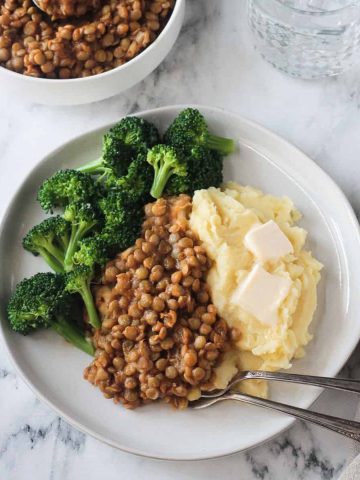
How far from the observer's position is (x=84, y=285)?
13.1 ft

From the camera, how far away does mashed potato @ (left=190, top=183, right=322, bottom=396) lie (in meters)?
3.91

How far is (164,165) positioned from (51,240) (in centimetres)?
78

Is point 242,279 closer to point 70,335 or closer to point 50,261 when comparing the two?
point 70,335

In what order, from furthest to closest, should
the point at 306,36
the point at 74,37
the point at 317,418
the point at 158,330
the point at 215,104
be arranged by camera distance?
1. the point at 215,104
2. the point at 306,36
3. the point at 74,37
4. the point at 158,330
5. the point at 317,418

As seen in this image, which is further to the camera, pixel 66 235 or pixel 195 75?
pixel 195 75

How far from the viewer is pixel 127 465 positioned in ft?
13.6

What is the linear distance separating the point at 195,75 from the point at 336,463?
2544 millimetres

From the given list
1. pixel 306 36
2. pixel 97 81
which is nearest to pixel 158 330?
pixel 97 81

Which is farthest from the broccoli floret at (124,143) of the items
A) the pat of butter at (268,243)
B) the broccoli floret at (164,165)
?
the pat of butter at (268,243)

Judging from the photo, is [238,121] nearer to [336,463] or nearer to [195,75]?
[195,75]

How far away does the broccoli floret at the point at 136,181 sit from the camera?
4188mm

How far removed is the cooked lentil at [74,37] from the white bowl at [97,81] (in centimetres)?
9

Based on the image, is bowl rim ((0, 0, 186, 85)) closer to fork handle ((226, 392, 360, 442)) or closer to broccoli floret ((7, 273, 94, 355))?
broccoli floret ((7, 273, 94, 355))

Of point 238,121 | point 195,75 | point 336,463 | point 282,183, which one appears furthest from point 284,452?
point 195,75
